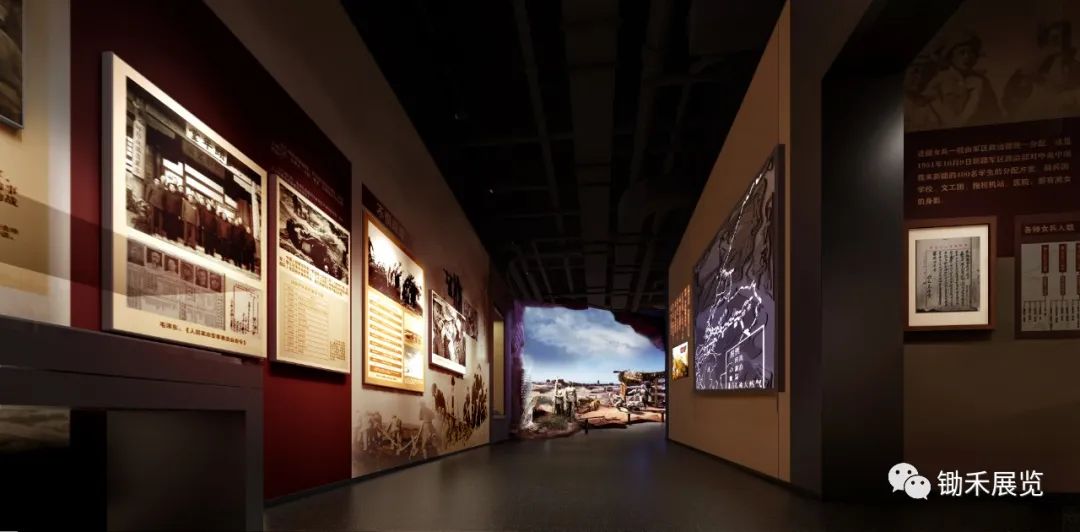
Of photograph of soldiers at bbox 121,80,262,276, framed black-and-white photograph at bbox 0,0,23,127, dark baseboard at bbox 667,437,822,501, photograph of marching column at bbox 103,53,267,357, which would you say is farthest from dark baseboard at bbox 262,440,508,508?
dark baseboard at bbox 667,437,822,501

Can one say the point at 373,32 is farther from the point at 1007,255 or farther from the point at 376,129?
the point at 1007,255

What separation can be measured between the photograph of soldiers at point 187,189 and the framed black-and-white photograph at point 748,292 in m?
2.83

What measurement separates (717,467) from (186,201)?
4.25 meters

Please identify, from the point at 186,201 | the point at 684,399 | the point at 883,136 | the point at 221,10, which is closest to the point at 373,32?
the point at 221,10

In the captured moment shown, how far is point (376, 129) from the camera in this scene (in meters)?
4.42

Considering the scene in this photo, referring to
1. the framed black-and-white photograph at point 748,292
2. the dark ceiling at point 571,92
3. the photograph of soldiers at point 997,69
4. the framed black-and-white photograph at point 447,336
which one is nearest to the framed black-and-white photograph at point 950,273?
the photograph of soldiers at point 997,69

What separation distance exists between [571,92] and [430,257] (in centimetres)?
227

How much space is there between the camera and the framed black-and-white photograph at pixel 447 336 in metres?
5.78

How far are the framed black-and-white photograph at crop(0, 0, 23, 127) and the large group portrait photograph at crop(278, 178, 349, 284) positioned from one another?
136 cm

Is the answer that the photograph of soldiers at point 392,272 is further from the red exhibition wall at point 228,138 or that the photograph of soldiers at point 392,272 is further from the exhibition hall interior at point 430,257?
the red exhibition wall at point 228,138

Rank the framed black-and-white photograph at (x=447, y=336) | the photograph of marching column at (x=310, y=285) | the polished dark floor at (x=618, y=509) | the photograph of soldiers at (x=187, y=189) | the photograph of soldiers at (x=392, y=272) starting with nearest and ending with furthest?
the photograph of soldiers at (x=187, y=189) < the polished dark floor at (x=618, y=509) < the photograph of marching column at (x=310, y=285) < the photograph of soldiers at (x=392, y=272) < the framed black-and-white photograph at (x=447, y=336)

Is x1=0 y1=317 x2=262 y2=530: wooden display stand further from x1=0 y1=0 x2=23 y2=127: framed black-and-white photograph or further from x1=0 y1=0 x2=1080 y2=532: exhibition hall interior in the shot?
x1=0 y1=0 x2=23 y2=127: framed black-and-white photograph

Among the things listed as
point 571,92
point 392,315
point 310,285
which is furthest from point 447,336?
point 310,285

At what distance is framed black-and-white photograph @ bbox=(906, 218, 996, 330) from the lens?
3127 millimetres
